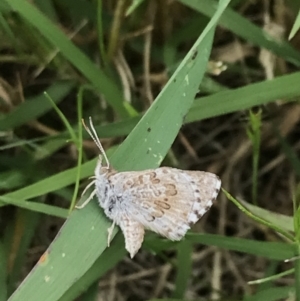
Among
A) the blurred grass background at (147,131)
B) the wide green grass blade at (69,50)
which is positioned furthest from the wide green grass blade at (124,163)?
the wide green grass blade at (69,50)

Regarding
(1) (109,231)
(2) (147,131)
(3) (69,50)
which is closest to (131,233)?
A: (1) (109,231)

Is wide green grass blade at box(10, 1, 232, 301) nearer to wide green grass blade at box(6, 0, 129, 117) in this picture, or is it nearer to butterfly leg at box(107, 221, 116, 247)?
butterfly leg at box(107, 221, 116, 247)

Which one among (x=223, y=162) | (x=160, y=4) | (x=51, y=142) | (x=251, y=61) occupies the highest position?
(x=160, y=4)

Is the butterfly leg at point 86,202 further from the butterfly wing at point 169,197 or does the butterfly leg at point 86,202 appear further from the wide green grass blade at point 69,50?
the wide green grass blade at point 69,50

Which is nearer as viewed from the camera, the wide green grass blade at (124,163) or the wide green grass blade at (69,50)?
the wide green grass blade at (124,163)

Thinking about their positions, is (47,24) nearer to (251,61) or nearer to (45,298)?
(45,298)

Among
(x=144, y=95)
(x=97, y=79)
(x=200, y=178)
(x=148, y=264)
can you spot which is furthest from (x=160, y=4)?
(x=148, y=264)
